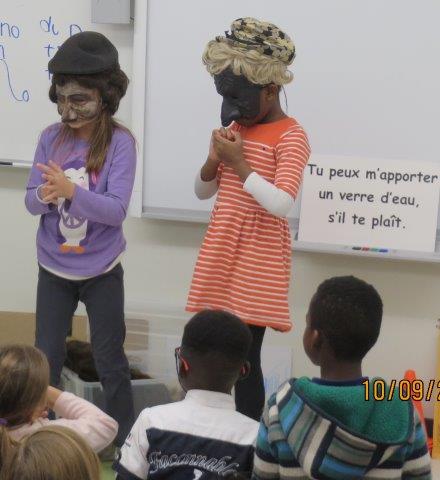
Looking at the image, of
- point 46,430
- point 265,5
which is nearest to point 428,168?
point 265,5

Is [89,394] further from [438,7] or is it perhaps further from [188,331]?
[438,7]

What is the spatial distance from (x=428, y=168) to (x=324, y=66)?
48cm

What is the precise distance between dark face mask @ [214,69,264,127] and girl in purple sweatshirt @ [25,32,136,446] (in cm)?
33

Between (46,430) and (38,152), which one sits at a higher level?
(38,152)

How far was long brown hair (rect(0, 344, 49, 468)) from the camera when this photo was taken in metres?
1.66

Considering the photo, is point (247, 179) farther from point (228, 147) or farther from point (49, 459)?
point (49, 459)

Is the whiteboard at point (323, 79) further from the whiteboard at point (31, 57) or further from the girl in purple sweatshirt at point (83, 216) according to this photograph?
the girl in purple sweatshirt at point (83, 216)

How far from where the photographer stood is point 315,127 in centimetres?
291

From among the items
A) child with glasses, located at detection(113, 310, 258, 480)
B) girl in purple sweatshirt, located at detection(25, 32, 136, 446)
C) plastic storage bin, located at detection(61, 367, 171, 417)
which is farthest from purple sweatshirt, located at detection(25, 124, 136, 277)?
child with glasses, located at detection(113, 310, 258, 480)

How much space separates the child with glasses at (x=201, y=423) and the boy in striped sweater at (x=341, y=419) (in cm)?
12

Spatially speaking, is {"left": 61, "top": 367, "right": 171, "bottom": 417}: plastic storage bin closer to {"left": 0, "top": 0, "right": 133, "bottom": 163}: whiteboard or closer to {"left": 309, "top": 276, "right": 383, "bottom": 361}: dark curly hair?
{"left": 0, "top": 0, "right": 133, "bottom": 163}: whiteboard

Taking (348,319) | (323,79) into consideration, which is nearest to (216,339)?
(348,319)

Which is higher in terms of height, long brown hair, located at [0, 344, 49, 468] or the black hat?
the black hat

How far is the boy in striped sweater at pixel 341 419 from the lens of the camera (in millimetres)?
1420
